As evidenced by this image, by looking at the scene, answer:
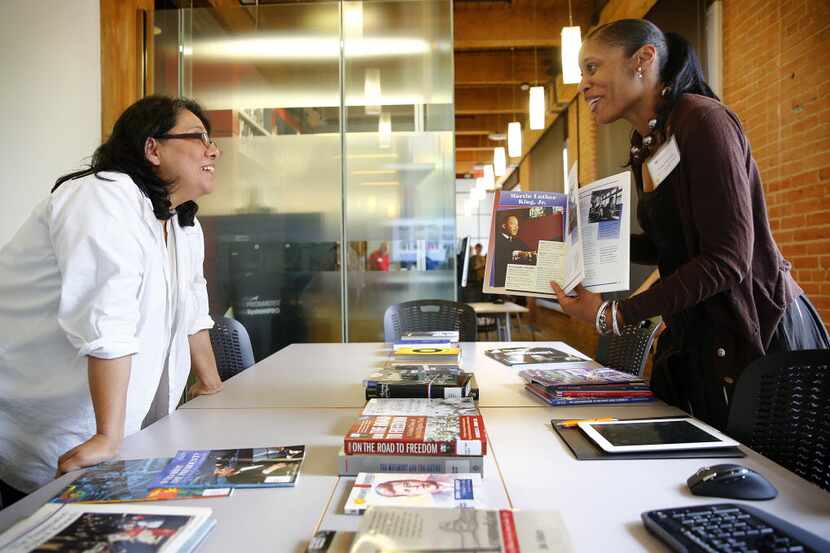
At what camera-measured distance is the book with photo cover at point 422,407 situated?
129 cm

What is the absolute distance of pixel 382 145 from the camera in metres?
4.52

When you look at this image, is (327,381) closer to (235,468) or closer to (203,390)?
(203,390)

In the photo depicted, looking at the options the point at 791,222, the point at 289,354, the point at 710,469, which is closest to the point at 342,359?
the point at 289,354

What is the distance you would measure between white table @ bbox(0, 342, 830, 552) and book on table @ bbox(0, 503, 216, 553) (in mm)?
46

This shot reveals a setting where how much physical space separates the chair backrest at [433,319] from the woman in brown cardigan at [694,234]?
149cm

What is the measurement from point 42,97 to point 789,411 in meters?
4.28

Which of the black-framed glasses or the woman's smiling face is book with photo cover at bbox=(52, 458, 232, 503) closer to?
the black-framed glasses

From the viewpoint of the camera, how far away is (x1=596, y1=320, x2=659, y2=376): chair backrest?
2.23m

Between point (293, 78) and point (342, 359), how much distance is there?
9.82 ft

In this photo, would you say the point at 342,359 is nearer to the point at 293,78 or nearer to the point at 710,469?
the point at 710,469

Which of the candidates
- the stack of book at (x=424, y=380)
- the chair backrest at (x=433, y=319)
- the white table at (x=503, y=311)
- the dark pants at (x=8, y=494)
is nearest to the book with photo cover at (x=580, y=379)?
the stack of book at (x=424, y=380)

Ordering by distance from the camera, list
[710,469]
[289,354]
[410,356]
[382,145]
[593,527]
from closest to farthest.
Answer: [593,527]
[710,469]
[410,356]
[289,354]
[382,145]

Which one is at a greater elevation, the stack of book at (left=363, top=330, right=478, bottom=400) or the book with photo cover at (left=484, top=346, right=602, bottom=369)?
the stack of book at (left=363, top=330, right=478, bottom=400)

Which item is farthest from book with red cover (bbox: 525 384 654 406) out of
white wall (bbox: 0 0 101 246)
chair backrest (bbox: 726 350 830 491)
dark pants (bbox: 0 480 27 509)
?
white wall (bbox: 0 0 101 246)
